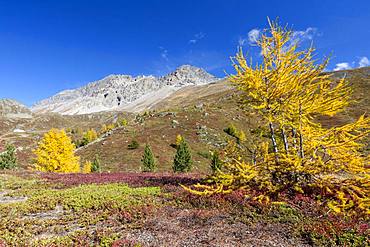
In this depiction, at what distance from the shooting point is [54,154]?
36562 millimetres

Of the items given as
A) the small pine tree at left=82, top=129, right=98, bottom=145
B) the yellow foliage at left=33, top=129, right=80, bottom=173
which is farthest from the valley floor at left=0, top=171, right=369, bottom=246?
the small pine tree at left=82, top=129, right=98, bottom=145

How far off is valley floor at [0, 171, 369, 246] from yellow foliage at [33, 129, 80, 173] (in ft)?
63.2

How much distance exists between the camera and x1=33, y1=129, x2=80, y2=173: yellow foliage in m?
36.2

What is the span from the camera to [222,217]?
1256cm

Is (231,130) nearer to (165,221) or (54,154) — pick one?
(54,154)

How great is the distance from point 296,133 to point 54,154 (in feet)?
102

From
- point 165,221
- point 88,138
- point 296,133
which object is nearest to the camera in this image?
point 165,221

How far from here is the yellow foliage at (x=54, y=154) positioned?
36.2 metres

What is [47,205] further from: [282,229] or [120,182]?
[282,229]

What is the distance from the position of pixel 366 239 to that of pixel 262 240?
3.36 meters

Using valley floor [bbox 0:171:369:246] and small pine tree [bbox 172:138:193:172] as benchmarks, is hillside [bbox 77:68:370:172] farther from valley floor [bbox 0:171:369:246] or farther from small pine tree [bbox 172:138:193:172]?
valley floor [bbox 0:171:369:246]

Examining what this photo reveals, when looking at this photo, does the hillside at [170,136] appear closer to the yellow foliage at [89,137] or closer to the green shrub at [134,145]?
the green shrub at [134,145]

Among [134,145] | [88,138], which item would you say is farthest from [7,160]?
[88,138]

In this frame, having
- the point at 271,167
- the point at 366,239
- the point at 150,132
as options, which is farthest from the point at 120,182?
the point at 150,132
